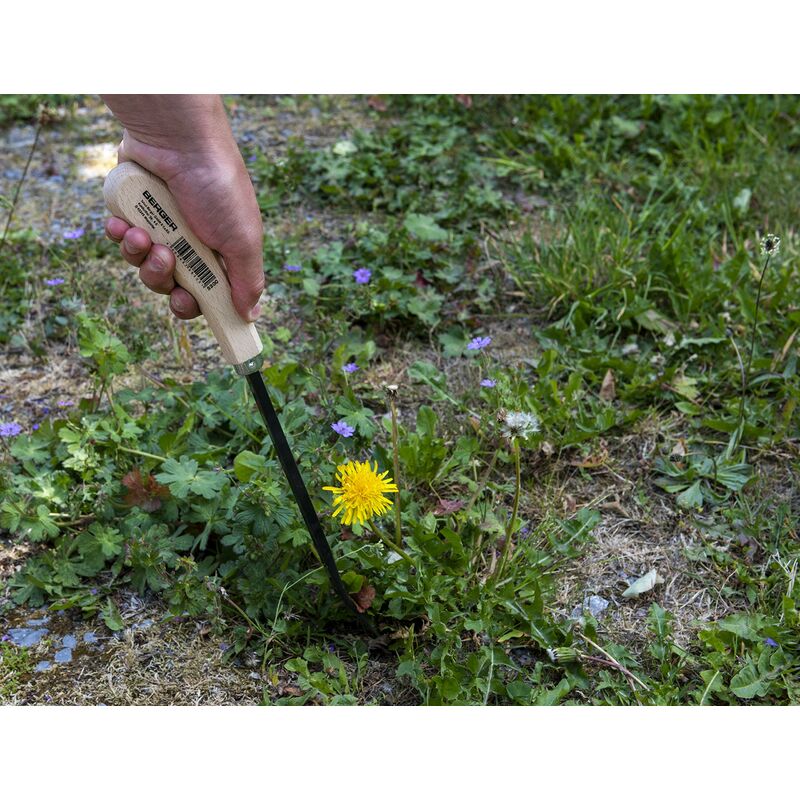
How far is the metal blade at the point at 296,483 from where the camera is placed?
1.96 m

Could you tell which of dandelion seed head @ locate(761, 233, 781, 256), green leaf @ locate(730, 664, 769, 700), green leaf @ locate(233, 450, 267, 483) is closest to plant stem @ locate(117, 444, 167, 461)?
green leaf @ locate(233, 450, 267, 483)

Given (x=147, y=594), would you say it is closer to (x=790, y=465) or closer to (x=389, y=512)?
(x=389, y=512)

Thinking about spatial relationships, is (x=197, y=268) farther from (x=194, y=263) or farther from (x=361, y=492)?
(x=361, y=492)

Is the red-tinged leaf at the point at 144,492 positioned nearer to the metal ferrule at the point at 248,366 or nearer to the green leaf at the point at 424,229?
the metal ferrule at the point at 248,366

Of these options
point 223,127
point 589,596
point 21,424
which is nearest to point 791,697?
point 589,596

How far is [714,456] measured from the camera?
2631mm

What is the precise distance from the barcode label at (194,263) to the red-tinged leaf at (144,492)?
2.22 ft

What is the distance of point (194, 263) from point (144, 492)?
0.73 meters

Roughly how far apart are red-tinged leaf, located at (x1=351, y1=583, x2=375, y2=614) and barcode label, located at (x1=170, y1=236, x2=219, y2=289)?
0.82 m

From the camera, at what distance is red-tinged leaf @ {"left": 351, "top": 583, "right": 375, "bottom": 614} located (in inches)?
83.7

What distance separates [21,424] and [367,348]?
112cm

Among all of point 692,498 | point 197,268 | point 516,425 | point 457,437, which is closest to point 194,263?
point 197,268

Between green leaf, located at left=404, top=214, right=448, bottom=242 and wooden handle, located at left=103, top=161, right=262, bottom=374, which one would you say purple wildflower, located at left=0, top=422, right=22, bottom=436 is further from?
green leaf, located at left=404, top=214, right=448, bottom=242

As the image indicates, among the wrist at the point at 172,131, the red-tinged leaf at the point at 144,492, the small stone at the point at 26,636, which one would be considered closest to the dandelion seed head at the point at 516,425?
the wrist at the point at 172,131
